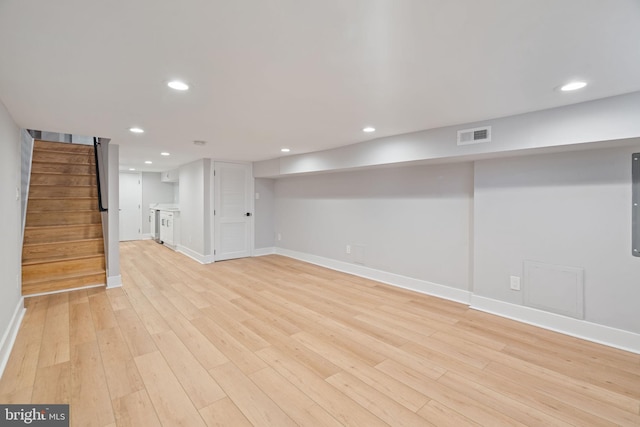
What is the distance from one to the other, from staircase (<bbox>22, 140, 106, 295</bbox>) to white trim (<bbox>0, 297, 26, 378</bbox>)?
0.77 m

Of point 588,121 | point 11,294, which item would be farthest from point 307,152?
point 11,294

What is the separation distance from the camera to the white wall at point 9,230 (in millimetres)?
2479

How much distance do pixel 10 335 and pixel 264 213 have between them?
451cm

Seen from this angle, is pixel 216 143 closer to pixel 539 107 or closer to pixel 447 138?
pixel 447 138

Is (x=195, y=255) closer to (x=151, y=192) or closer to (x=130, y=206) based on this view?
(x=130, y=206)

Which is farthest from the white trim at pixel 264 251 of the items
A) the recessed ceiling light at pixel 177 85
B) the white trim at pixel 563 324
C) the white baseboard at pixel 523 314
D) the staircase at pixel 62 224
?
the recessed ceiling light at pixel 177 85

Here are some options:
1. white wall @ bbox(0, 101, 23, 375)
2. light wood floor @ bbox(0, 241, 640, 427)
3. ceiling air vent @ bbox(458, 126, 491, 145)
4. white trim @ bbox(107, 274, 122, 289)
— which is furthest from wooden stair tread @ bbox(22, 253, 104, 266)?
ceiling air vent @ bbox(458, 126, 491, 145)

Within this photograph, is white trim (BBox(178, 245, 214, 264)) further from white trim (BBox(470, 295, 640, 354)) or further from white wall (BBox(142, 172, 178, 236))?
white trim (BBox(470, 295, 640, 354))

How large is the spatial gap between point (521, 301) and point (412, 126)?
2265mm

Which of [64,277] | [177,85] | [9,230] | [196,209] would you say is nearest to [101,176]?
[64,277]

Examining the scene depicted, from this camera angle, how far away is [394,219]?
445 cm

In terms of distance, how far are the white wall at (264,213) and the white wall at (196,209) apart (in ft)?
3.58

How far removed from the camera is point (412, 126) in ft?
10.7

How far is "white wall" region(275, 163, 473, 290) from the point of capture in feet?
12.4
